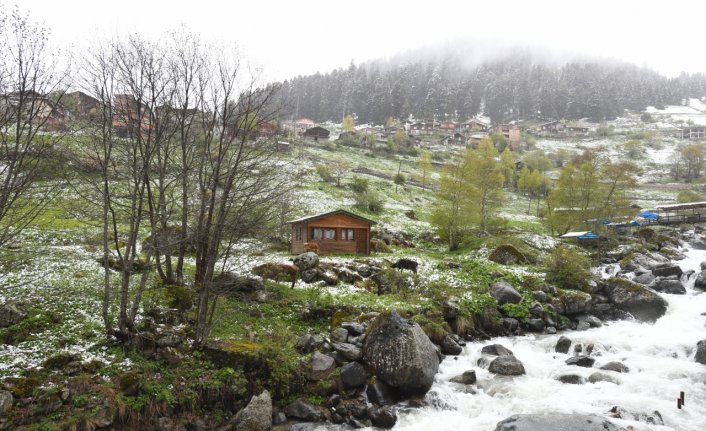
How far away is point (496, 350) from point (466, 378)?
10.2 ft

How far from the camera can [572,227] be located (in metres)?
42.2

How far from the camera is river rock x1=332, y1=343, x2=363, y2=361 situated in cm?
1466

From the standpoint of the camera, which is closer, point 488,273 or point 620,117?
point 488,273

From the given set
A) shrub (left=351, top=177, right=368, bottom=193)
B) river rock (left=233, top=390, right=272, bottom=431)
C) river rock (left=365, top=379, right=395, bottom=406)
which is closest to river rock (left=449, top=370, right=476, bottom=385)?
river rock (left=365, top=379, right=395, bottom=406)

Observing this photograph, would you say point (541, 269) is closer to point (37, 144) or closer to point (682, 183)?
point (37, 144)

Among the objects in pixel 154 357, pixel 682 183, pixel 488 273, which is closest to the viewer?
pixel 154 357

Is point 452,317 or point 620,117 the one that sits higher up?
point 620,117

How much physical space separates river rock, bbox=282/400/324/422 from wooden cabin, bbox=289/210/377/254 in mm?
21590

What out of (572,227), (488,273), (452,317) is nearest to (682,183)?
(572,227)

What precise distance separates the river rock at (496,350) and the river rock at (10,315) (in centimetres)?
1789

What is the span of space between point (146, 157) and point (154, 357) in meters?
6.58

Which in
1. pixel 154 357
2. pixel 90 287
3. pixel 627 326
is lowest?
pixel 627 326

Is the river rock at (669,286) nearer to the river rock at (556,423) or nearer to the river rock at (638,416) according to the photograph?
the river rock at (638,416)

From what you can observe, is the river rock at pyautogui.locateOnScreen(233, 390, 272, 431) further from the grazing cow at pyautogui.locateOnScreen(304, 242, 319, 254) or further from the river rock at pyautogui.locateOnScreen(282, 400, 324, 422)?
the grazing cow at pyautogui.locateOnScreen(304, 242, 319, 254)
